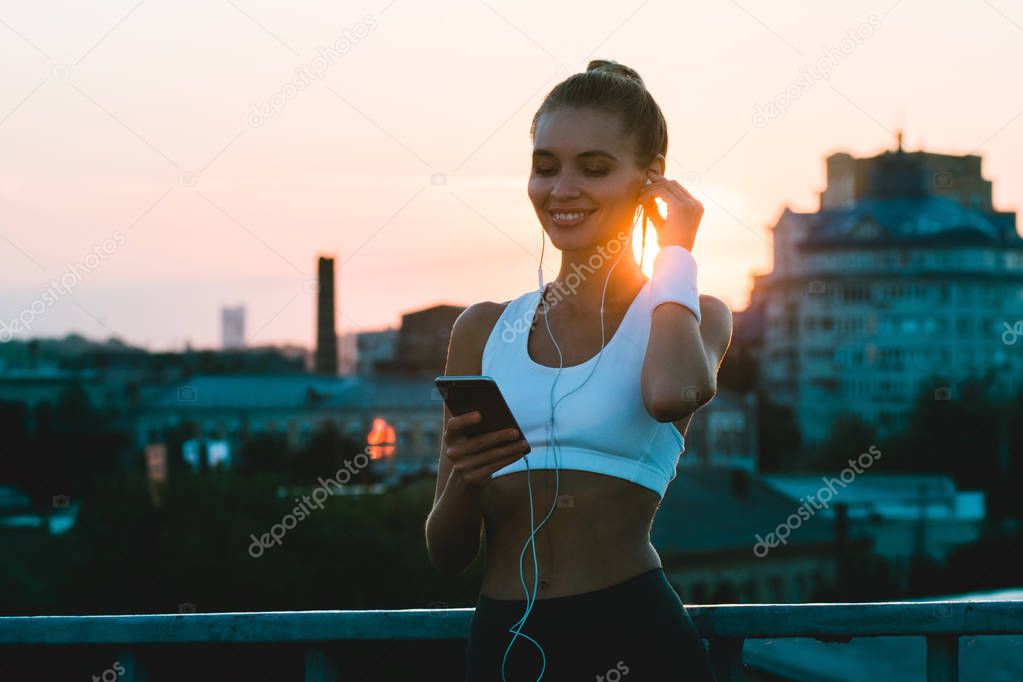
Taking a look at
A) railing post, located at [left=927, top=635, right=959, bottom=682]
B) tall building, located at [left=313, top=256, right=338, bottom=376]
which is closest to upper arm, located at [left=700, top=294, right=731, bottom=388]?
railing post, located at [left=927, top=635, right=959, bottom=682]

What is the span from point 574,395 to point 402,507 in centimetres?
4301

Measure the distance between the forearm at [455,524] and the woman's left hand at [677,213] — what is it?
0.57 meters

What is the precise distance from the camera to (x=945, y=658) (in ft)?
9.04

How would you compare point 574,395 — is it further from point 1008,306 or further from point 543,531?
point 1008,306

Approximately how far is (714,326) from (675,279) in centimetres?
16

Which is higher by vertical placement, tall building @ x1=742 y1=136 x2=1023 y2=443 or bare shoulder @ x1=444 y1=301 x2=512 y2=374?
tall building @ x1=742 y1=136 x2=1023 y2=443

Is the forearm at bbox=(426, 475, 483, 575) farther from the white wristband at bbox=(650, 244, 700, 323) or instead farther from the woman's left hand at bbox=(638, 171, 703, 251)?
the woman's left hand at bbox=(638, 171, 703, 251)

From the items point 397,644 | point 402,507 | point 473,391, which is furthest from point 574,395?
point 402,507

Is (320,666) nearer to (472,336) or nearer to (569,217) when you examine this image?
(472,336)

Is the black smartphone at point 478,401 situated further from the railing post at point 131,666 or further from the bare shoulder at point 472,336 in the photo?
the railing post at point 131,666

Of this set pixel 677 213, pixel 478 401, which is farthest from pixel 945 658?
pixel 478 401

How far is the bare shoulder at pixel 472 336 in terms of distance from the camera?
8.43 ft

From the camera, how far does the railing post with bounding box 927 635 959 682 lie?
109 inches

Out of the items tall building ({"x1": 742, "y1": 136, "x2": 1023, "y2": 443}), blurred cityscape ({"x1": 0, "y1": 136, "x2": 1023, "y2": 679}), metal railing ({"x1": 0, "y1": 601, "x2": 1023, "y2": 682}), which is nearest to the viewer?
metal railing ({"x1": 0, "y1": 601, "x2": 1023, "y2": 682})
